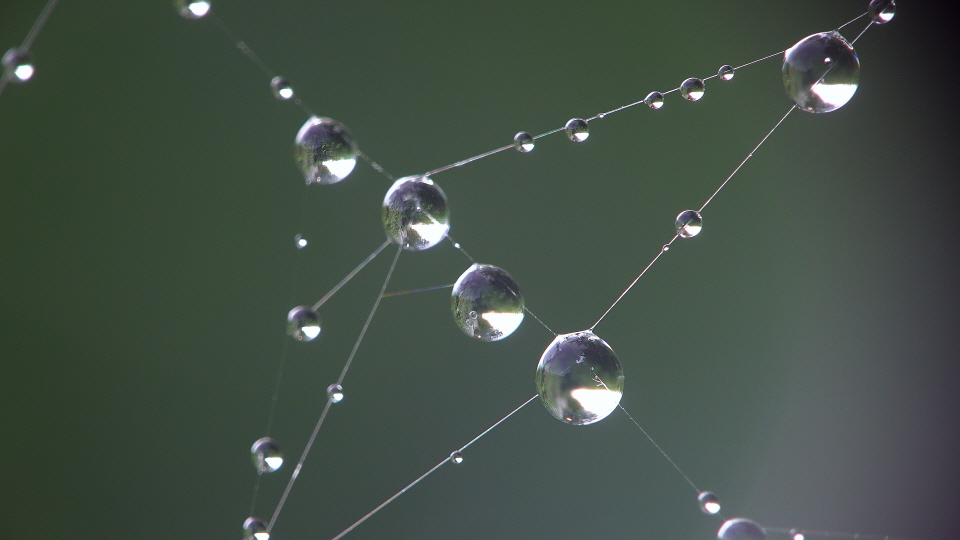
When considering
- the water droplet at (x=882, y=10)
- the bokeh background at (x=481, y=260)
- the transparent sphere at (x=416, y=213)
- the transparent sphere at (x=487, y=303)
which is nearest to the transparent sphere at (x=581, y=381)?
the transparent sphere at (x=487, y=303)

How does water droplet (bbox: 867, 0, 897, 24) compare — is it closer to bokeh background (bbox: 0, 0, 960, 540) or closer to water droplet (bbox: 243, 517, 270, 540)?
bokeh background (bbox: 0, 0, 960, 540)

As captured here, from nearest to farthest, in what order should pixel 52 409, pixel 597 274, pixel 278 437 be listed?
1. pixel 52 409
2. pixel 278 437
3. pixel 597 274

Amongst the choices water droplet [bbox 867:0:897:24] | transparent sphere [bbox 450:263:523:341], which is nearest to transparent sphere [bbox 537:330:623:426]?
transparent sphere [bbox 450:263:523:341]

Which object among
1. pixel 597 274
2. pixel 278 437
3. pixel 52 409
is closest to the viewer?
pixel 52 409

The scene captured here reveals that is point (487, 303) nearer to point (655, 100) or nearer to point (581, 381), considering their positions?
point (581, 381)

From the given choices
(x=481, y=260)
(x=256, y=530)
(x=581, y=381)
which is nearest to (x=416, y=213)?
(x=581, y=381)

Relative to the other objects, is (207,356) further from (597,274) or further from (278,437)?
(597,274)

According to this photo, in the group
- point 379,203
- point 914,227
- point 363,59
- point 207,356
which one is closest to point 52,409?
point 207,356
